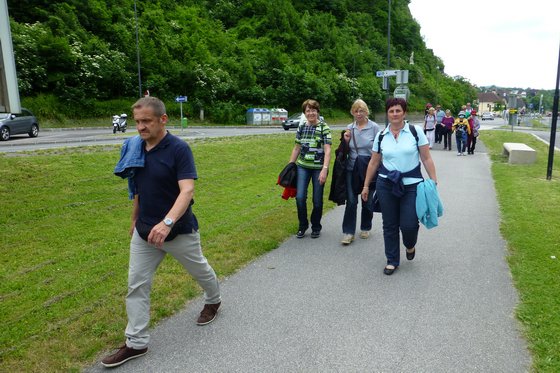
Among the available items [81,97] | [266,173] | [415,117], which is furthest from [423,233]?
[415,117]

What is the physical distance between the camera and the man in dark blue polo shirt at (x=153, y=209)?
310 centimetres

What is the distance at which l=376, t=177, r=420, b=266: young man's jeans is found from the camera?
478 cm

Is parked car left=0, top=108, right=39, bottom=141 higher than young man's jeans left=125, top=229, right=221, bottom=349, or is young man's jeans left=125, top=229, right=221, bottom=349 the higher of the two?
parked car left=0, top=108, right=39, bottom=141

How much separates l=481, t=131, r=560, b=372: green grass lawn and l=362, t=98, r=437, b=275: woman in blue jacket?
124cm

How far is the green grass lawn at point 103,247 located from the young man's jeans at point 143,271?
323 mm

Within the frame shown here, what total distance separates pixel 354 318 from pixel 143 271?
5.81 feet

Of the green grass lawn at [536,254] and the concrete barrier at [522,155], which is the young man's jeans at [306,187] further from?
the concrete barrier at [522,155]

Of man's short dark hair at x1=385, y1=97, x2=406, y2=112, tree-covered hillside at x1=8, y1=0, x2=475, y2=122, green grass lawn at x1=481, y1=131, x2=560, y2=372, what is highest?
tree-covered hillside at x1=8, y1=0, x2=475, y2=122

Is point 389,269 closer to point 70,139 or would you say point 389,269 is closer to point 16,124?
point 70,139

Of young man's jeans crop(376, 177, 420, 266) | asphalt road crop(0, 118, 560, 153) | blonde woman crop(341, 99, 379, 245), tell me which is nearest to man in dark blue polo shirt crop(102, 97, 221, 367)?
young man's jeans crop(376, 177, 420, 266)

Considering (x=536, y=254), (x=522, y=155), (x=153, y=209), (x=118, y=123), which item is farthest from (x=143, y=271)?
(x=118, y=123)

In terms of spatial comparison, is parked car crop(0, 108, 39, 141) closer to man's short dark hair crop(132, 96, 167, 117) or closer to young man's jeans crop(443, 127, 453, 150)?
young man's jeans crop(443, 127, 453, 150)

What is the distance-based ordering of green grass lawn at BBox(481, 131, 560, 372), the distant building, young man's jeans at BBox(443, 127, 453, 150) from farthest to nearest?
1. the distant building
2. young man's jeans at BBox(443, 127, 453, 150)
3. green grass lawn at BBox(481, 131, 560, 372)

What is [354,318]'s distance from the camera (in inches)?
151
